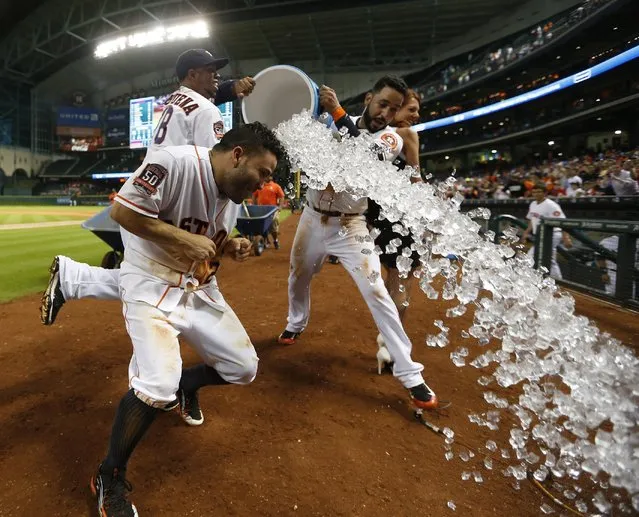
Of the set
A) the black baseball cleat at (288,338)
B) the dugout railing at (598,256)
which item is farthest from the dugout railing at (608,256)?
the black baseball cleat at (288,338)

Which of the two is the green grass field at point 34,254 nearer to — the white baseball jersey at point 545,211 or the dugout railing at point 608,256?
the dugout railing at point 608,256

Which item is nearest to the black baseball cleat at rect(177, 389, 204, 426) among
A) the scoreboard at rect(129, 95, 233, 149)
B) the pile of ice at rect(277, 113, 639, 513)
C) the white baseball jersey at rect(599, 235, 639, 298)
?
the pile of ice at rect(277, 113, 639, 513)

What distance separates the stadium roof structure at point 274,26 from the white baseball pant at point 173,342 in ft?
81.7

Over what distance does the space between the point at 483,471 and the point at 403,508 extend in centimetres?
52

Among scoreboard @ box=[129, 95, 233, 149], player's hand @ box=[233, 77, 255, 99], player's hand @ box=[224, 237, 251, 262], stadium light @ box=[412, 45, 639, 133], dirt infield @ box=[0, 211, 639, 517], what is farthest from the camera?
scoreboard @ box=[129, 95, 233, 149]

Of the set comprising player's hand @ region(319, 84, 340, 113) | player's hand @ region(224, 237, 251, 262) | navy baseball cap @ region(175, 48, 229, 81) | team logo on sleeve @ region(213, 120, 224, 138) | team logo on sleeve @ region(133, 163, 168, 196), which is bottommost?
player's hand @ region(224, 237, 251, 262)

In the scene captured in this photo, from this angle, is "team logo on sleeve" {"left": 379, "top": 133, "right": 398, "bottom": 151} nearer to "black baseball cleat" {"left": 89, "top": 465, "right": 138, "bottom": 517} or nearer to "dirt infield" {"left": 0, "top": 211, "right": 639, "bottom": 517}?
"dirt infield" {"left": 0, "top": 211, "right": 639, "bottom": 517}

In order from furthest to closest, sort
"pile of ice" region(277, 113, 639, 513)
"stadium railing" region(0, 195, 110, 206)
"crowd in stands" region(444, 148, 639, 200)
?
"stadium railing" region(0, 195, 110, 206) < "crowd in stands" region(444, 148, 639, 200) < "pile of ice" region(277, 113, 639, 513)

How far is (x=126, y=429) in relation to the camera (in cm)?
153

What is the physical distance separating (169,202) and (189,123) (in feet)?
4.29

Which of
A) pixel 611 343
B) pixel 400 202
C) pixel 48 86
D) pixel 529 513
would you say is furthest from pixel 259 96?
pixel 48 86

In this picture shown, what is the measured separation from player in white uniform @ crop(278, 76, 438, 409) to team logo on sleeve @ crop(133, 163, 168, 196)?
123 centimetres

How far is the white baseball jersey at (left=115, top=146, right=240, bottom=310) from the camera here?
168 cm

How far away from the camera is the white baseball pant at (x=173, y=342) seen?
1.59 metres
